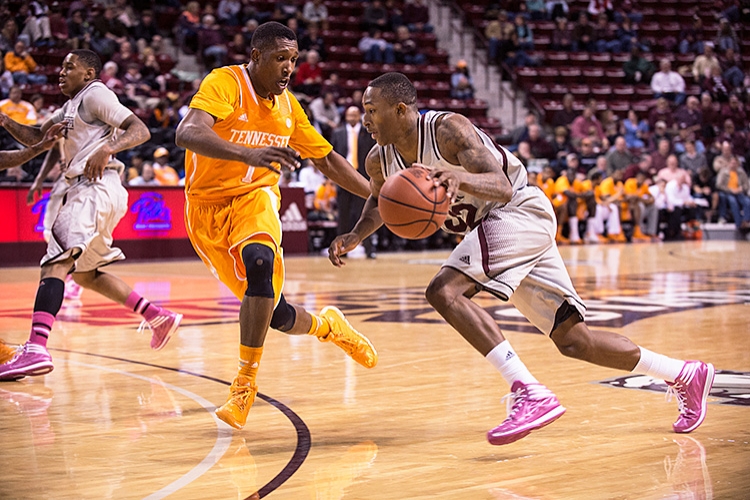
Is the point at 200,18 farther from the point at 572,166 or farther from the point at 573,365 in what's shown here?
the point at 573,365

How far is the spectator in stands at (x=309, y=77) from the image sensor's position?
Result: 18.6 metres

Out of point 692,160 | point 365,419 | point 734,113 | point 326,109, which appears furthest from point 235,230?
point 734,113

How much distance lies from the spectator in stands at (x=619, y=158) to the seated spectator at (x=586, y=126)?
1.02 meters

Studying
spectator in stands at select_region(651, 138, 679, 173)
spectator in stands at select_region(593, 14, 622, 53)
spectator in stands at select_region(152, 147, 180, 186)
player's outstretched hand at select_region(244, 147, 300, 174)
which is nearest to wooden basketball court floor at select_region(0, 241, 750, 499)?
→ player's outstretched hand at select_region(244, 147, 300, 174)

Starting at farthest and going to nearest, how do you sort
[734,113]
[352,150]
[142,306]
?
[734,113], [352,150], [142,306]

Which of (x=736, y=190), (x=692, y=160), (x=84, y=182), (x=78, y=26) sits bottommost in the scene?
(x=736, y=190)

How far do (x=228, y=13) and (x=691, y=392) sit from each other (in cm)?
1708

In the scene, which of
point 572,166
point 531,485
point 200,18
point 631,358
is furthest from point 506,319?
point 200,18

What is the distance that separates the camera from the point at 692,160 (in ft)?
69.1


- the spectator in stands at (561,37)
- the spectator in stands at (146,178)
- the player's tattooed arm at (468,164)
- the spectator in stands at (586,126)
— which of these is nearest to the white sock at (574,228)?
the spectator in stands at (586,126)

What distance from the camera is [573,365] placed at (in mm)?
5648

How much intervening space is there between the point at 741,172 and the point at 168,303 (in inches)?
579

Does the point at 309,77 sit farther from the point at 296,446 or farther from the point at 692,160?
the point at 296,446

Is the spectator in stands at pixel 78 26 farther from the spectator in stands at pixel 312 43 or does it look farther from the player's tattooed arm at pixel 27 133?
the player's tattooed arm at pixel 27 133
